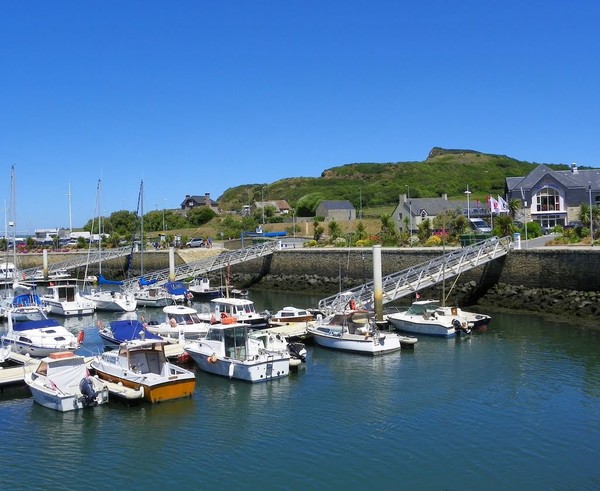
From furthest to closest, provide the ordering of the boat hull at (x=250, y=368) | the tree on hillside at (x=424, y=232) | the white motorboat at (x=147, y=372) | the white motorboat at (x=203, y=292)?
the tree on hillside at (x=424, y=232)
the white motorboat at (x=203, y=292)
the boat hull at (x=250, y=368)
the white motorboat at (x=147, y=372)

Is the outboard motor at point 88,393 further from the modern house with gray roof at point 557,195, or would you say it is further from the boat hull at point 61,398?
the modern house with gray roof at point 557,195

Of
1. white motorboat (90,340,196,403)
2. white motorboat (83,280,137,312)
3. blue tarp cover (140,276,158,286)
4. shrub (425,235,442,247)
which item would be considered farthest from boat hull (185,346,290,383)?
shrub (425,235,442,247)

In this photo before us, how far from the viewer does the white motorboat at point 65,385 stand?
79.3ft

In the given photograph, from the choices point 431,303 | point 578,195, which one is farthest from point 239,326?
point 578,195

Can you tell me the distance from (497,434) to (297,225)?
7903cm

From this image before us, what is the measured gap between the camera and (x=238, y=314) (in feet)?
130

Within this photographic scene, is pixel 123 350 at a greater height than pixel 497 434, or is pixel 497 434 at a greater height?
pixel 123 350

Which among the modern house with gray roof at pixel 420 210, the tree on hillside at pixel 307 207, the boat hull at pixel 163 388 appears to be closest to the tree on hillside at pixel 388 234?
the modern house with gray roof at pixel 420 210

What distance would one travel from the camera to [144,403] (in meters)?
24.9

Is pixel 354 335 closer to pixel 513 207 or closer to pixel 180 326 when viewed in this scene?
pixel 180 326

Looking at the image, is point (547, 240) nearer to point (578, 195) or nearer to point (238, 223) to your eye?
point (578, 195)

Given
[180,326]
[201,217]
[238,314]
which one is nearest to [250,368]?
[180,326]

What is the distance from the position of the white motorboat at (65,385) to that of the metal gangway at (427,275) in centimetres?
1726

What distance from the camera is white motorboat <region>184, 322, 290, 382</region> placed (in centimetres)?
2753
